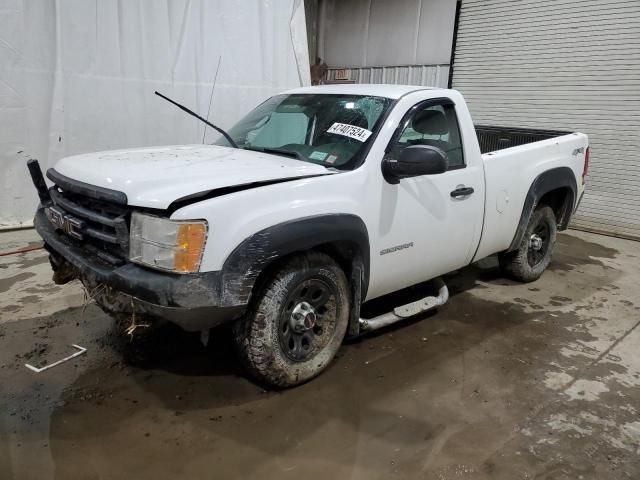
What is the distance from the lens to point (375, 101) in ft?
11.4

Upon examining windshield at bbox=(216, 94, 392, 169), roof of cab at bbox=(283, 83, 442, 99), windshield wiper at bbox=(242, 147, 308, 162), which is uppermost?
roof of cab at bbox=(283, 83, 442, 99)

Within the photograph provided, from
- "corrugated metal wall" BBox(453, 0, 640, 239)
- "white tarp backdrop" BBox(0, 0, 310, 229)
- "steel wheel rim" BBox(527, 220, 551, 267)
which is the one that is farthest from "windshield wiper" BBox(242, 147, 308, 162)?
"corrugated metal wall" BBox(453, 0, 640, 239)

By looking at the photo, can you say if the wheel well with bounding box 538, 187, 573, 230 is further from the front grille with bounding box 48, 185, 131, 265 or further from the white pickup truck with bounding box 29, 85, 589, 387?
the front grille with bounding box 48, 185, 131, 265

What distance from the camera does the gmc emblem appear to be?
2.83 metres

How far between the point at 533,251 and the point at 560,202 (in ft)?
2.06

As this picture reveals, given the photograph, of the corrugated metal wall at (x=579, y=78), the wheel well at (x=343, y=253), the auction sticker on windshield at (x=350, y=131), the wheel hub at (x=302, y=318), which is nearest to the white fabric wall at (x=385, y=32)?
the corrugated metal wall at (x=579, y=78)

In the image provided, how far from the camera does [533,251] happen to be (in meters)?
5.06

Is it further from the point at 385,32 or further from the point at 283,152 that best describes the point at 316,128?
the point at 385,32

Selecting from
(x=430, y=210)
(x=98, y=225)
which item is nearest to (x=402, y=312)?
(x=430, y=210)

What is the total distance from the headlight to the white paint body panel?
0.16 ft

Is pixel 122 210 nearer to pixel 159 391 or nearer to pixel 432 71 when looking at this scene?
pixel 159 391

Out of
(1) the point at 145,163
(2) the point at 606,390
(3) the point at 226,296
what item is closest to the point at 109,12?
(1) the point at 145,163

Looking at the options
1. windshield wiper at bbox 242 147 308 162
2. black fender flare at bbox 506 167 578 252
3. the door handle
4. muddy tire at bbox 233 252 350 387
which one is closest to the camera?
muddy tire at bbox 233 252 350 387

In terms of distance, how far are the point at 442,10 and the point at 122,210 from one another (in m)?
8.28
